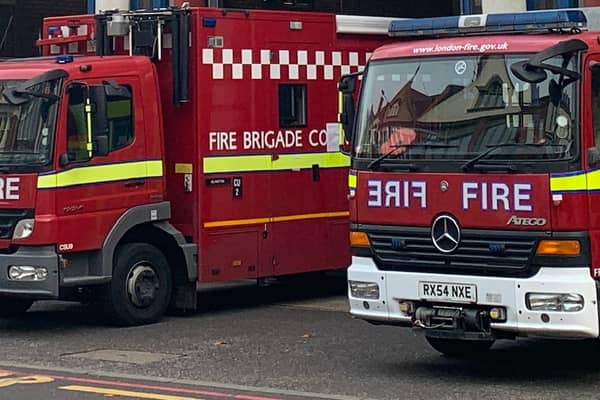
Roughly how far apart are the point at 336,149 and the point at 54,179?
3763mm

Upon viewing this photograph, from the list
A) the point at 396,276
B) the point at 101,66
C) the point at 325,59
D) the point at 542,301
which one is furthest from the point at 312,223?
the point at 542,301

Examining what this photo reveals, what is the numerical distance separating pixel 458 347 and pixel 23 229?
4.52 meters

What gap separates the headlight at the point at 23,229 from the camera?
1284 centimetres

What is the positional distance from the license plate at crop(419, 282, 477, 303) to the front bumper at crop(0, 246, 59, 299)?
14.5 ft

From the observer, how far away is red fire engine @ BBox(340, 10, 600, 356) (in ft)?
30.7

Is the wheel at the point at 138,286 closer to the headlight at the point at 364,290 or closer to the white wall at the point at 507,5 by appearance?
the headlight at the point at 364,290

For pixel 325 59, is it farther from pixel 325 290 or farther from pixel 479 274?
pixel 479 274

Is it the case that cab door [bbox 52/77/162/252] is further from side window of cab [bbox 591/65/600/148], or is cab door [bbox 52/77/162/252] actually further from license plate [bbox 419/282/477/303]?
side window of cab [bbox 591/65/600/148]

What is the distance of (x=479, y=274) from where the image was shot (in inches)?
380

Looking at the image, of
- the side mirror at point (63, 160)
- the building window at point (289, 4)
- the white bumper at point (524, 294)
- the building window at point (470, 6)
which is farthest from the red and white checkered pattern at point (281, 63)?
the building window at point (289, 4)

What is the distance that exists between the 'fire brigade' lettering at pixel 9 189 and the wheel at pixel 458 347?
14.6ft

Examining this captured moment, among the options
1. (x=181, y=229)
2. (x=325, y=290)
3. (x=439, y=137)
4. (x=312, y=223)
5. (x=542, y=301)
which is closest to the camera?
(x=542, y=301)

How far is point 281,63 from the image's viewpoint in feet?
48.4

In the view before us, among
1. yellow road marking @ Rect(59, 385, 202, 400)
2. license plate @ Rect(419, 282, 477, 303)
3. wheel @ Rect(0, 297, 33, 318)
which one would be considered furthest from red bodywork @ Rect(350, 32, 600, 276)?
wheel @ Rect(0, 297, 33, 318)
